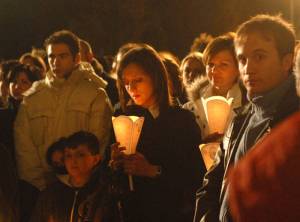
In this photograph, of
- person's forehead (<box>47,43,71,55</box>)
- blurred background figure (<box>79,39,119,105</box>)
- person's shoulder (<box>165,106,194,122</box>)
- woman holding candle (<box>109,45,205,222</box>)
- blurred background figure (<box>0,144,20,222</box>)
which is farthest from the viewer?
blurred background figure (<box>79,39,119,105</box>)

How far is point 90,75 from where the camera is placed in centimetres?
536

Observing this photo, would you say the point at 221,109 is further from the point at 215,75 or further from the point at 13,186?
the point at 13,186

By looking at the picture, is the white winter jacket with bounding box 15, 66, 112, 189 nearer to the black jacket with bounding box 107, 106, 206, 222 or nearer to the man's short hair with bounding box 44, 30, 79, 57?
the man's short hair with bounding box 44, 30, 79, 57

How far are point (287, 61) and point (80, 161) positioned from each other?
202 cm

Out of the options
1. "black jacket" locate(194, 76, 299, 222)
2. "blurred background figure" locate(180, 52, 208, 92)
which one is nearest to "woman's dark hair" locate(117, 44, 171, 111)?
"black jacket" locate(194, 76, 299, 222)

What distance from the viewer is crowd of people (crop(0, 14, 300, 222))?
2.95m

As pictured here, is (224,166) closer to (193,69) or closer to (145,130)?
(145,130)

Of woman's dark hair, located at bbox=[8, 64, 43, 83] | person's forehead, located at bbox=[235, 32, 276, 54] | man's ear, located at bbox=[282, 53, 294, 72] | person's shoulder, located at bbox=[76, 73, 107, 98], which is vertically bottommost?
person's shoulder, located at bbox=[76, 73, 107, 98]

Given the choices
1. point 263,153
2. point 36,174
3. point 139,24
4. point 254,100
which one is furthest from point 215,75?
point 139,24

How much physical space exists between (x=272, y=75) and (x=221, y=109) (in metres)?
0.86

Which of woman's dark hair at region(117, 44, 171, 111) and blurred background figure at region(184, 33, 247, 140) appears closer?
woman's dark hair at region(117, 44, 171, 111)

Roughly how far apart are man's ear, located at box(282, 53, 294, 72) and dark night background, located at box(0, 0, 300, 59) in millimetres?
13666

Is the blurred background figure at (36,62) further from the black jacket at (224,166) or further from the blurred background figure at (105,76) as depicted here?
the black jacket at (224,166)

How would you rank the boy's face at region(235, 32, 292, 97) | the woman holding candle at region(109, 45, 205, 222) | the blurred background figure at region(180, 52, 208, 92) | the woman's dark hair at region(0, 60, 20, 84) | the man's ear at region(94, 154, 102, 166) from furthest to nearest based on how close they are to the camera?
the woman's dark hair at region(0, 60, 20, 84) < the blurred background figure at region(180, 52, 208, 92) < the man's ear at region(94, 154, 102, 166) < the woman holding candle at region(109, 45, 205, 222) < the boy's face at region(235, 32, 292, 97)
